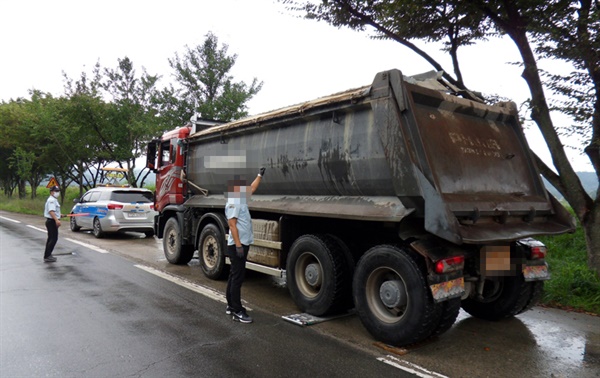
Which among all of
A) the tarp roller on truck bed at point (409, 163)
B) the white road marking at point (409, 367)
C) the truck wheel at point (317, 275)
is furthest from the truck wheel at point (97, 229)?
the white road marking at point (409, 367)

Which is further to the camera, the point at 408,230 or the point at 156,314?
the point at 156,314

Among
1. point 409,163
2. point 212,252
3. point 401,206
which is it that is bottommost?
point 212,252

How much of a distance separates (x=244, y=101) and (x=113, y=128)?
29.2 ft

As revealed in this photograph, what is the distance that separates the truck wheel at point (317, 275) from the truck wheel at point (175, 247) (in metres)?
3.85

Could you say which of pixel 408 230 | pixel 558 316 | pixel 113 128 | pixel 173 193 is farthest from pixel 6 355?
pixel 113 128

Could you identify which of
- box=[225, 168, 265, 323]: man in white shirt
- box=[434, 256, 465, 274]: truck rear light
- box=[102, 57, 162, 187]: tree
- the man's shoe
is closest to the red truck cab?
box=[225, 168, 265, 323]: man in white shirt

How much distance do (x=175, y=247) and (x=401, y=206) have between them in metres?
5.96

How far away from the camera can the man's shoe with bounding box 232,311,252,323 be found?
510 centimetres

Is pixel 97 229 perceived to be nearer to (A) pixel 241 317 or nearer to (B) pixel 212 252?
(B) pixel 212 252

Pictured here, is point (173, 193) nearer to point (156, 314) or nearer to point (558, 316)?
point (156, 314)

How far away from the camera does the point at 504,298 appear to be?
5.24 m

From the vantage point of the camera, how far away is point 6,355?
4.00 meters

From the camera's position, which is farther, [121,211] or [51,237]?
[121,211]

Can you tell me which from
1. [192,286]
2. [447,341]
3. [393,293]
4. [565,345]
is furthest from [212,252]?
[565,345]
